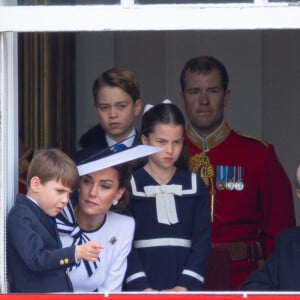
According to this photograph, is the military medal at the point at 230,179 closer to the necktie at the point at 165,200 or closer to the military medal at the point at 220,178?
the military medal at the point at 220,178

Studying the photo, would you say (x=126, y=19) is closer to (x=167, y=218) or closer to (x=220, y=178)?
(x=167, y=218)

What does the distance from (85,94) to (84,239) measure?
200 centimetres

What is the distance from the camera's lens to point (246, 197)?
5180mm

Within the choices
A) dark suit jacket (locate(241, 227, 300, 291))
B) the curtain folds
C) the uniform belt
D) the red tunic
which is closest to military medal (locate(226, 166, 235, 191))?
the red tunic

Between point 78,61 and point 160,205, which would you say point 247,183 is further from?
point 78,61

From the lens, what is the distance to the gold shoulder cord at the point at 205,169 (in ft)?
17.0

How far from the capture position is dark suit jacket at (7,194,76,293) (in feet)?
13.5

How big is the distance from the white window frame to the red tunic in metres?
1.14

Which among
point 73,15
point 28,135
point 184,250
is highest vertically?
point 73,15

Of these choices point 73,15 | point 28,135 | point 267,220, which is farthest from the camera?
point 28,135

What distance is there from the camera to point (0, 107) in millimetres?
4164

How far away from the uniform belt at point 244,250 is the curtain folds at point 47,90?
4.04 ft

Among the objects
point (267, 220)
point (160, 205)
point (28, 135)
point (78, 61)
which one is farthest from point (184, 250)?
point (78, 61)

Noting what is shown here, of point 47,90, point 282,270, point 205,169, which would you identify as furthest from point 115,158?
point 47,90
